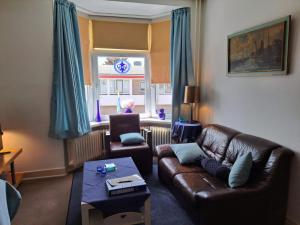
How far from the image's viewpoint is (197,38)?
3.65 m

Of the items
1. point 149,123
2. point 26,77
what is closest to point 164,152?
point 149,123

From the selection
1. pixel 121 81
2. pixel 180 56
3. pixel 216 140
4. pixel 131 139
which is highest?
pixel 180 56

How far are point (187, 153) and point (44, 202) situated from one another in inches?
72.1

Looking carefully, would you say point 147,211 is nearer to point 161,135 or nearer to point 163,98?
point 161,135

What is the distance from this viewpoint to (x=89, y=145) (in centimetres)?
366

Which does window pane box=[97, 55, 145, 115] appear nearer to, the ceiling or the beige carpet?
the ceiling

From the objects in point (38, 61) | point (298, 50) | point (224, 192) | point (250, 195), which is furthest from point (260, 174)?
point (38, 61)

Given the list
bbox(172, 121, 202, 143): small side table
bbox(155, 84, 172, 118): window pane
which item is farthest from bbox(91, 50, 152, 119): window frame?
bbox(172, 121, 202, 143): small side table

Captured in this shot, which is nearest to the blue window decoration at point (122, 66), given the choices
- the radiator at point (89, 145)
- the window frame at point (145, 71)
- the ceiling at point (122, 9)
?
the window frame at point (145, 71)

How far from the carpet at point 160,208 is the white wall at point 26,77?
34.5 inches

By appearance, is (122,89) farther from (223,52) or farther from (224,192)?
(224,192)

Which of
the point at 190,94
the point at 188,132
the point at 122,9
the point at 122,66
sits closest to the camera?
the point at 188,132

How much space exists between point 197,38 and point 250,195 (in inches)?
104

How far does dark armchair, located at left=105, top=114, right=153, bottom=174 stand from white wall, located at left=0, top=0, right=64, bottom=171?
2.94 feet
